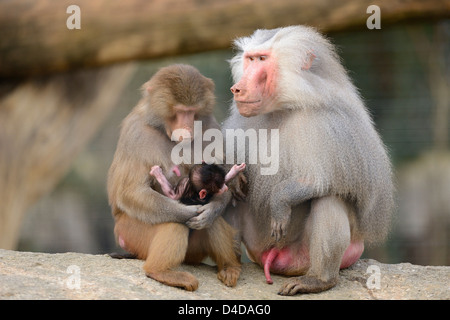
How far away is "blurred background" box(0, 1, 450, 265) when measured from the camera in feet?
18.5

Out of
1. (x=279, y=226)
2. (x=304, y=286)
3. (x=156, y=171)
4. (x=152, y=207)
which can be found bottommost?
(x=304, y=286)

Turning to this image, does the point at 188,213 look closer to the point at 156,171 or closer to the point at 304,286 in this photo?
the point at 156,171

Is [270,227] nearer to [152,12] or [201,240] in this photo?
[201,240]

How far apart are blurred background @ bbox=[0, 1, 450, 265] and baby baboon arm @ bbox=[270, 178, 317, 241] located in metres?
1.68

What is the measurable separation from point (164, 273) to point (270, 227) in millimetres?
756

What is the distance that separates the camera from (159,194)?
12.6 ft

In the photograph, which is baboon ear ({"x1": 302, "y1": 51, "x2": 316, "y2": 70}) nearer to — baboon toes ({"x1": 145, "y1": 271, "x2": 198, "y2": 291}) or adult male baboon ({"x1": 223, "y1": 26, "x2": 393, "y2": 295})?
adult male baboon ({"x1": 223, "y1": 26, "x2": 393, "y2": 295})

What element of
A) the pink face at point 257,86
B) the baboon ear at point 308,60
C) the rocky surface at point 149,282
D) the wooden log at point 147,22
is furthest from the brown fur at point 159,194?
the wooden log at point 147,22

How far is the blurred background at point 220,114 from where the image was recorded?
5641 mm

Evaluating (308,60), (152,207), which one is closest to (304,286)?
(152,207)

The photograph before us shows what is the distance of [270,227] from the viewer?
409cm

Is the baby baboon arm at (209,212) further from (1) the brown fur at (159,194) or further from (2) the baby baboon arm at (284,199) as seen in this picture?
(2) the baby baboon arm at (284,199)

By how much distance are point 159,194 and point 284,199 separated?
0.71 metres

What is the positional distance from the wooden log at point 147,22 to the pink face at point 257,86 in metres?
1.53
